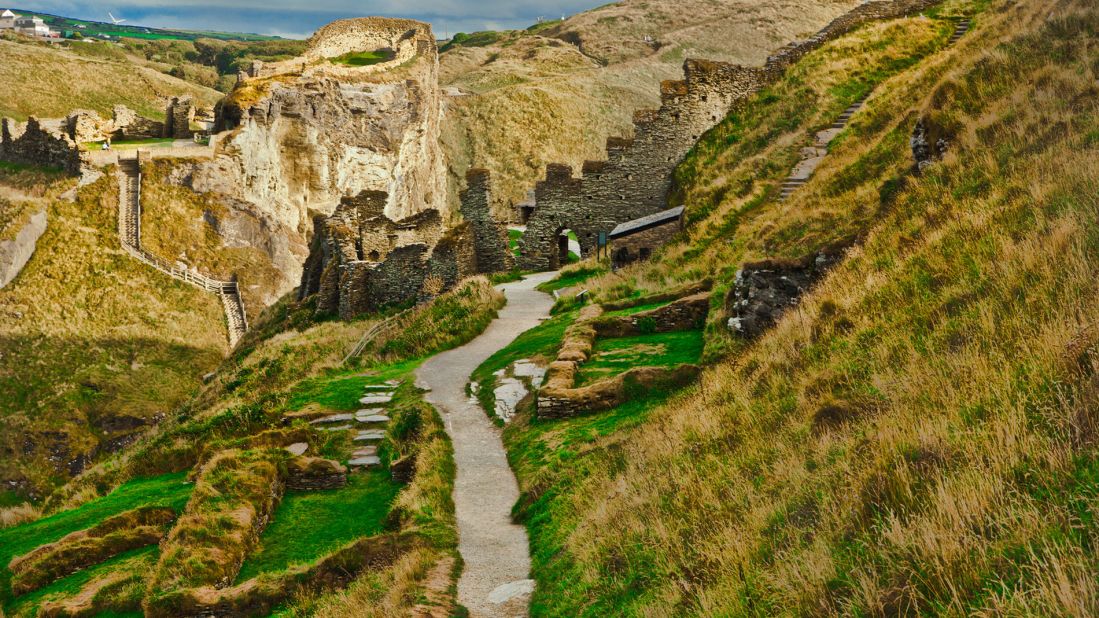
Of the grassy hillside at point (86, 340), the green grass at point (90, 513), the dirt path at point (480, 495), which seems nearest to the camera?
the dirt path at point (480, 495)

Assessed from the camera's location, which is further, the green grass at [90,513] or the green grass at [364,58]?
the green grass at [364,58]

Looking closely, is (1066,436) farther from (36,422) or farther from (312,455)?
(36,422)

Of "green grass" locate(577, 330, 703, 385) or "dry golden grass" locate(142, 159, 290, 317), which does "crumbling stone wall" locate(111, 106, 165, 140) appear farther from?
"green grass" locate(577, 330, 703, 385)

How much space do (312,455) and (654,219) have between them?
15.4 metres

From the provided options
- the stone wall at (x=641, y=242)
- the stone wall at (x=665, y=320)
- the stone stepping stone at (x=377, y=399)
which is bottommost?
the stone stepping stone at (x=377, y=399)

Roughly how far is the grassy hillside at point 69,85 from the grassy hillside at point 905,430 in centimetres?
9243

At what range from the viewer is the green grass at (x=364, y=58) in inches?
2879

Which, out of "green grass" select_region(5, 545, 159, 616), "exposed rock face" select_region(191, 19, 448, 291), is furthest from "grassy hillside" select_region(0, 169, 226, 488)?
"green grass" select_region(5, 545, 159, 616)

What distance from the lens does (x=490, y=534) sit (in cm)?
1022

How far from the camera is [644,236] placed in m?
26.2

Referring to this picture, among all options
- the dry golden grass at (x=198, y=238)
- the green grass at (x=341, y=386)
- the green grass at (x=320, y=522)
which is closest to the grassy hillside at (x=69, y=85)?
the dry golden grass at (x=198, y=238)

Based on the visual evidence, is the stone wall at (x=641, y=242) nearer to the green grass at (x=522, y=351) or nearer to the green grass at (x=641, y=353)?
the green grass at (x=522, y=351)

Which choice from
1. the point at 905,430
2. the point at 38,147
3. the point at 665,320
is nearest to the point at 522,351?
the point at 665,320

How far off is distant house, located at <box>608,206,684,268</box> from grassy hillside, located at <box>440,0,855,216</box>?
48006 millimetres
